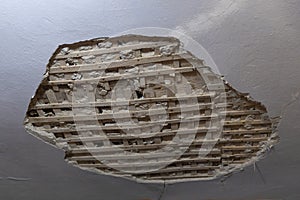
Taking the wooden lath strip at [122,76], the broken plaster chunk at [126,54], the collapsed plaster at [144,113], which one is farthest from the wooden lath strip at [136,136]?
the broken plaster chunk at [126,54]

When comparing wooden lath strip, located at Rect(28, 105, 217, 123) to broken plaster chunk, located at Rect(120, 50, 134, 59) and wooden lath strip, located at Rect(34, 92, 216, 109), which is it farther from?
broken plaster chunk, located at Rect(120, 50, 134, 59)

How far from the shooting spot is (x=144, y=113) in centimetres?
177

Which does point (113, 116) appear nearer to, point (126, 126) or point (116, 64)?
point (126, 126)

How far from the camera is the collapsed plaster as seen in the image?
1576 millimetres

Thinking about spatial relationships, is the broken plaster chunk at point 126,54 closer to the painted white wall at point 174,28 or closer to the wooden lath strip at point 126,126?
the painted white wall at point 174,28

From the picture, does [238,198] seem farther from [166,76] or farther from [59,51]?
[59,51]

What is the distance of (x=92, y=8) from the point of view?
140cm

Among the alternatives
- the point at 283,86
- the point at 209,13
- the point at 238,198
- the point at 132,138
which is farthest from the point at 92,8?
the point at 238,198

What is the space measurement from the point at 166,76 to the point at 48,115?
1.93 ft

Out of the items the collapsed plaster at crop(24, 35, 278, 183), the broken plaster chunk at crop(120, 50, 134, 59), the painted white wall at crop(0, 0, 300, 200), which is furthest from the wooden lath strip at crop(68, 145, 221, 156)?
the broken plaster chunk at crop(120, 50, 134, 59)

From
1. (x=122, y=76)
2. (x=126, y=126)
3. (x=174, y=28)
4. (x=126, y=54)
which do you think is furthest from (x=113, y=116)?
(x=174, y=28)

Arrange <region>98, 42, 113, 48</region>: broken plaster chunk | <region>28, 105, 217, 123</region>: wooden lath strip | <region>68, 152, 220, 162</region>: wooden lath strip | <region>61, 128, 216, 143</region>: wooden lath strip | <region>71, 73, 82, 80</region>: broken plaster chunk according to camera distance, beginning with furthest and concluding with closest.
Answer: <region>68, 152, 220, 162</region>: wooden lath strip → <region>61, 128, 216, 143</region>: wooden lath strip → <region>28, 105, 217, 123</region>: wooden lath strip → <region>71, 73, 82, 80</region>: broken plaster chunk → <region>98, 42, 113, 48</region>: broken plaster chunk

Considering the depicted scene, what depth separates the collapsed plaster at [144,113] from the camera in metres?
1.58

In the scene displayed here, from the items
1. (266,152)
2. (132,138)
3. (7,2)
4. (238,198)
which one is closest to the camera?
(7,2)
